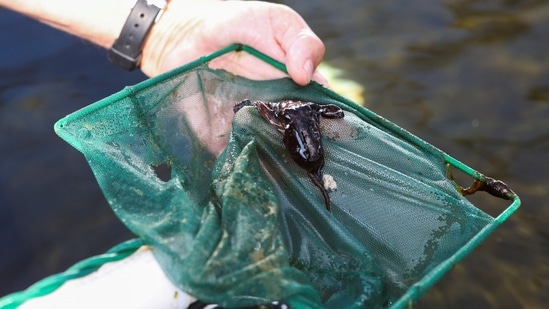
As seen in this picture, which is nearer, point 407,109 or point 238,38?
point 238,38

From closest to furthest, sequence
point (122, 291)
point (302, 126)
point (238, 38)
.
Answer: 1. point (122, 291)
2. point (302, 126)
3. point (238, 38)

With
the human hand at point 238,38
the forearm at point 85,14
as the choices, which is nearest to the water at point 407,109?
the forearm at point 85,14

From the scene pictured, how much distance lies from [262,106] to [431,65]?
344cm

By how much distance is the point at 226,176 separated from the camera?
2.33 m

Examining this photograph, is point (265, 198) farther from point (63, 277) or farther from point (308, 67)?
point (308, 67)

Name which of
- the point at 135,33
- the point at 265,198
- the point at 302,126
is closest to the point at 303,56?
the point at 302,126

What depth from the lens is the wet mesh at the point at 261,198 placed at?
190cm

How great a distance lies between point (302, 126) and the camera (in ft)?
8.35

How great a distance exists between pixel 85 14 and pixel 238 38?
5.74 feet

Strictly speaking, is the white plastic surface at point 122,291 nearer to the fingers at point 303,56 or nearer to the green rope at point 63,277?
the green rope at point 63,277

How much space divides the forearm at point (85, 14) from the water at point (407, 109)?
826mm

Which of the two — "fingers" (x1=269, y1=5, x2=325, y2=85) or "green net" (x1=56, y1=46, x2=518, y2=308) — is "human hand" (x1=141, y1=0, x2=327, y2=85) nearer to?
"fingers" (x1=269, y1=5, x2=325, y2=85)

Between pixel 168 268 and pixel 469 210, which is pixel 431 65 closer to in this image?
pixel 469 210

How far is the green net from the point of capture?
1.90m
